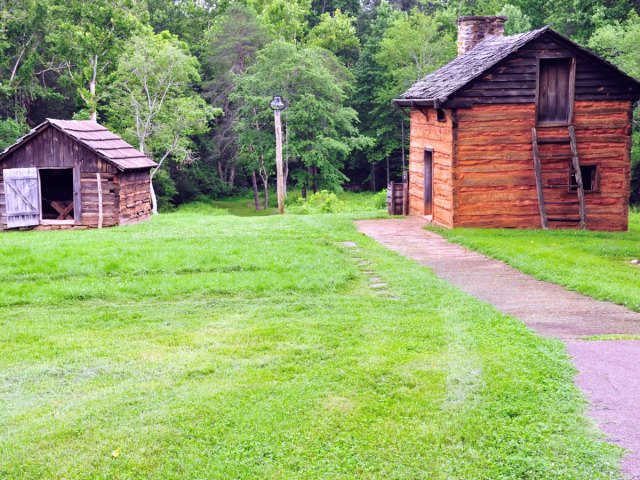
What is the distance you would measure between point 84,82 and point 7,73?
18.1ft

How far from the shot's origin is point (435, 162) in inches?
930

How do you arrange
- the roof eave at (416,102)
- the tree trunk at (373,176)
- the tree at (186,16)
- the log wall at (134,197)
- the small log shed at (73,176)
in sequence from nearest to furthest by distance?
the roof eave at (416,102) < the small log shed at (73,176) < the log wall at (134,197) < the tree trunk at (373,176) < the tree at (186,16)

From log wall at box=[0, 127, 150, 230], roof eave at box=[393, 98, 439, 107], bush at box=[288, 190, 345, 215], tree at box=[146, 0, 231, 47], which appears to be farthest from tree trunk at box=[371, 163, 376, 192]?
log wall at box=[0, 127, 150, 230]

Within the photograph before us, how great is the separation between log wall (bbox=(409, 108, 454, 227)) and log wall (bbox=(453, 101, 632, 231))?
432mm

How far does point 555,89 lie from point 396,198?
6.85m

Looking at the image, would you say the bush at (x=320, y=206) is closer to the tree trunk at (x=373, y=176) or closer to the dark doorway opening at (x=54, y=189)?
the dark doorway opening at (x=54, y=189)

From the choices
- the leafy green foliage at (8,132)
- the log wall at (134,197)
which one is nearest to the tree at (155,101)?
the leafy green foliage at (8,132)

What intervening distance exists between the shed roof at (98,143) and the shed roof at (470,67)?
9.73 m

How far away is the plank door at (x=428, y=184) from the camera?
24.8 meters

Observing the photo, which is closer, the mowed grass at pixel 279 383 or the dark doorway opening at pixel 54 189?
the mowed grass at pixel 279 383

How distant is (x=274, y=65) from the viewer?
163ft

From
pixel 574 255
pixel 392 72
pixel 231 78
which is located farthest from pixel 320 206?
pixel 231 78

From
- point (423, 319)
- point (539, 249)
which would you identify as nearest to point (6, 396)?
point (423, 319)

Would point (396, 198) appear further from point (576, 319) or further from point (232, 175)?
point (232, 175)
